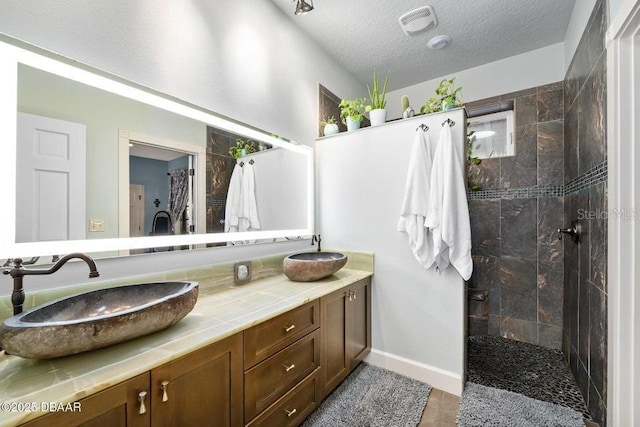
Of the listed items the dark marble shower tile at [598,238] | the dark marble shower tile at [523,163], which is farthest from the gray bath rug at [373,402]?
the dark marble shower tile at [523,163]

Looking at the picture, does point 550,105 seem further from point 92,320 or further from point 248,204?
point 92,320

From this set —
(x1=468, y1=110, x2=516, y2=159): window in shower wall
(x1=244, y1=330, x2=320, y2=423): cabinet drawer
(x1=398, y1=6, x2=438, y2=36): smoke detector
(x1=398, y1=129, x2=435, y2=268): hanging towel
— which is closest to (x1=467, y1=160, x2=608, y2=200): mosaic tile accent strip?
(x1=468, y1=110, x2=516, y2=159): window in shower wall

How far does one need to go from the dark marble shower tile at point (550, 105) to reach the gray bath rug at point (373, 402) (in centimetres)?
257

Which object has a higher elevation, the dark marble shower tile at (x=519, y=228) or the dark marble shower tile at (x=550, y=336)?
the dark marble shower tile at (x=519, y=228)

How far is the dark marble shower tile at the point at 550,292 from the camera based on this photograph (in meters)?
2.40

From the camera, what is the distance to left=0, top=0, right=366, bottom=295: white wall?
1.06 metres

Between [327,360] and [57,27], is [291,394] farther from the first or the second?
[57,27]

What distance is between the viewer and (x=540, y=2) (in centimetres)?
195

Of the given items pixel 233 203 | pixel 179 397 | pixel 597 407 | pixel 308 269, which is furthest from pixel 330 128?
pixel 597 407

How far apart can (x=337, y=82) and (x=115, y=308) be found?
260 cm

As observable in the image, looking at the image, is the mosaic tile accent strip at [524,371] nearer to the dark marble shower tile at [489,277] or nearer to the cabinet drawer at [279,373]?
the dark marble shower tile at [489,277]

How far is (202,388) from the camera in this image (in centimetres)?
98

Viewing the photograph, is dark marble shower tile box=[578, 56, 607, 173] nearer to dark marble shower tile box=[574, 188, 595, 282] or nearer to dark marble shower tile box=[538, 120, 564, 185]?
dark marble shower tile box=[574, 188, 595, 282]

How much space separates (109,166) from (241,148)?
30.2 inches
